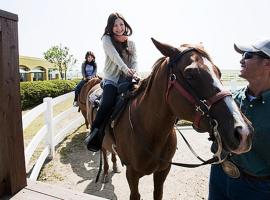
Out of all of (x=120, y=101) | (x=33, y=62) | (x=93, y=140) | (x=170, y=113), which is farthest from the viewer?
(x=33, y=62)

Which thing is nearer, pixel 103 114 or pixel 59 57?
pixel 103 114

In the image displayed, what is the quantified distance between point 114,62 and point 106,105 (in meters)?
0.58

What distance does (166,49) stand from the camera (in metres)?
2.34

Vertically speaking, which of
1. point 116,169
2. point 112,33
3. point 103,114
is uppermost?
point 112,33

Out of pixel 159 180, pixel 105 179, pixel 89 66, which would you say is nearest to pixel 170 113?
pixel 159 180

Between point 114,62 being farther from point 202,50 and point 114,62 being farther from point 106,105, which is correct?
point 202,50

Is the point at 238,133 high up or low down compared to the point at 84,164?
up

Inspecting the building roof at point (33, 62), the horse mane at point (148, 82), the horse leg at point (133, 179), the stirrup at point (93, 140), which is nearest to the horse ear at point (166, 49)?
the horse mane at point (148, 82)

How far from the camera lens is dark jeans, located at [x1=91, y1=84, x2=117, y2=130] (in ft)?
12.3

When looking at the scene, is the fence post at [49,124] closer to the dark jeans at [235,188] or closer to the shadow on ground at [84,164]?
the shadow on ground at [84,164]

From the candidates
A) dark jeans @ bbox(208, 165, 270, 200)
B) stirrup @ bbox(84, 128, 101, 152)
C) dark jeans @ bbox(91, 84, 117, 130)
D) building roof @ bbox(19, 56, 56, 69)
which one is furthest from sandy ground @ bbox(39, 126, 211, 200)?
building roof @ bbox(19, 56, 56, 69)

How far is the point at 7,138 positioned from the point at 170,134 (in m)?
1.76

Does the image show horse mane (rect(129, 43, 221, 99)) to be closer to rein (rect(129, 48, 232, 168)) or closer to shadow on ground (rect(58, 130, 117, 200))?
rein (rect(129, 48, 232, 168))

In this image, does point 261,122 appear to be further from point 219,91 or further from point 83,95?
point 83,95
